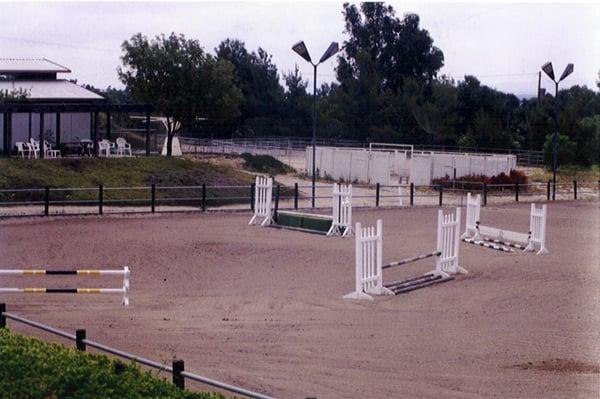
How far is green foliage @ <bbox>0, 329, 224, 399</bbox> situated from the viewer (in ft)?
31.9

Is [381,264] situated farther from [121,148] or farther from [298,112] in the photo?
[298,112]

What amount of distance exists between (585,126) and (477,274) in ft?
175

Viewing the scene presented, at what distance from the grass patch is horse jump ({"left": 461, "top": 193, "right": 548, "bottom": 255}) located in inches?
472

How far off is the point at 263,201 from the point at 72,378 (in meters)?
21.9

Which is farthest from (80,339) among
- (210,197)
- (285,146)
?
(285,146)

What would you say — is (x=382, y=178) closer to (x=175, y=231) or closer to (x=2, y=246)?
(x=175, y=231)

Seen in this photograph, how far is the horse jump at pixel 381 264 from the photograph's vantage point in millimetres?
18375

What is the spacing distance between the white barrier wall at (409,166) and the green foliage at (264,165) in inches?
159

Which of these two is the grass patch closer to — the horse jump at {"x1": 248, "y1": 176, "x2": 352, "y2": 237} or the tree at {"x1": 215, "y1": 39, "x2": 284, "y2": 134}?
the horse jump at {"x1": 248, "y1": 176, "x2": 352, "y2": 237}

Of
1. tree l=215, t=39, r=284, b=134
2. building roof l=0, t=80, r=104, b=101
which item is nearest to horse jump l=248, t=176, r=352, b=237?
building roof l=0, t=80, r=104, b=101

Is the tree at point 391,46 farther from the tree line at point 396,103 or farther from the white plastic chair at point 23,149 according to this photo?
the white plastic chair at point 23,149

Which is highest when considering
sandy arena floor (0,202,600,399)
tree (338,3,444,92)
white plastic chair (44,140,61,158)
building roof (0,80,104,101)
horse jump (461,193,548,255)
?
tree (338,3,444,92)

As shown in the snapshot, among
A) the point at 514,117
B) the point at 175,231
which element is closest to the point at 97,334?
the point at 175,231

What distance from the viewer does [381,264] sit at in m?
19.9
